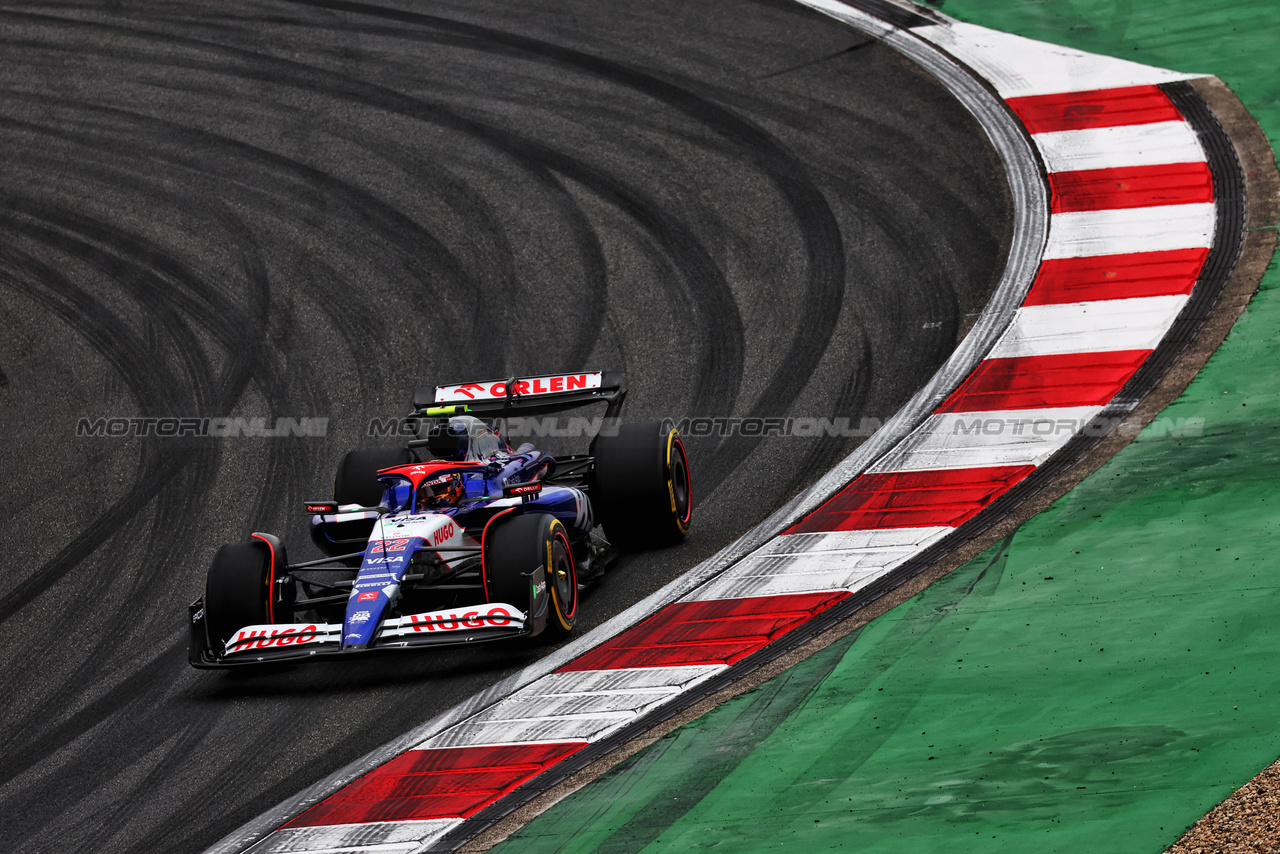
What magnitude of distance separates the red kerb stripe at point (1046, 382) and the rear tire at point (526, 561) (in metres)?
3.41

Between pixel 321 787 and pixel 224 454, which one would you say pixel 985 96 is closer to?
pixel 224 454

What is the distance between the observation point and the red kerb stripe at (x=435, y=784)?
23.3ft

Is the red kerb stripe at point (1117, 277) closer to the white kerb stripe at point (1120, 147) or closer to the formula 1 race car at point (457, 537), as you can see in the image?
the white kerb stripe at point (1120, 147)

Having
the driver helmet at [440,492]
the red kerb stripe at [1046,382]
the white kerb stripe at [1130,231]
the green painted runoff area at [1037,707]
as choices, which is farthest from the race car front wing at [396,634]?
the white kerb stripe at [1130,231]

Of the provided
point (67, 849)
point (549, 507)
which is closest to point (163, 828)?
point (67, 849)

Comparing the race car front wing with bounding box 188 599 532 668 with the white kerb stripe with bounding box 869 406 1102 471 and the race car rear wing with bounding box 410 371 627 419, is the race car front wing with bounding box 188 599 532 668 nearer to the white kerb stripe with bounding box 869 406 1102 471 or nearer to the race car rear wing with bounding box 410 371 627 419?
the race car rear wing with bounding box 410 371 627 419

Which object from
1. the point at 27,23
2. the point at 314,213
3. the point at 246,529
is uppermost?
the point at 27,23

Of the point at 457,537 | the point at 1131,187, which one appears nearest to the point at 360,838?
the point at 457,537

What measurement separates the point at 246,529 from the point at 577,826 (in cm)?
452

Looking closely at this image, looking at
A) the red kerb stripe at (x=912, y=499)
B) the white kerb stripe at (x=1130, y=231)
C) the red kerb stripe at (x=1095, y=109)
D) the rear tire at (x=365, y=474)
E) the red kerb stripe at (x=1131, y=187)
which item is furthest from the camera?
the red kerb stripe at (x=1095, y=109)

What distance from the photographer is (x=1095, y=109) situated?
44.7 ft

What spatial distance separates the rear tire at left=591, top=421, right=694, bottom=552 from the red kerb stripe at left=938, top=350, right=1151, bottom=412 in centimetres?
231

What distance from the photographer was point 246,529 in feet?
33.8

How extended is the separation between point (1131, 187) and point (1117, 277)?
57.6 inches
